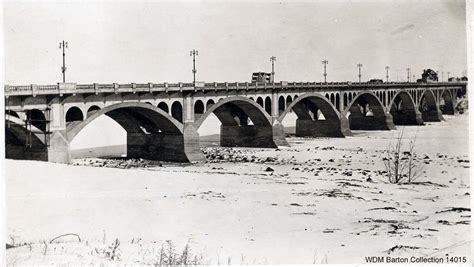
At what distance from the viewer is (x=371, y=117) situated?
70.5 m

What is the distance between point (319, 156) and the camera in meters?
40.9

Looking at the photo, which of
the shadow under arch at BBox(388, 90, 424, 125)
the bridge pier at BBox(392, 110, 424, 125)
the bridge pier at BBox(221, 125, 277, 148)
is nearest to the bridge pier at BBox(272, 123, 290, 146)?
the bridge pier at BBox(221, 125, 277, 148)

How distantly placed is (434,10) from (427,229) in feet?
32.2

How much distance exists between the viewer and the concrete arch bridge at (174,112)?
27.6 metres

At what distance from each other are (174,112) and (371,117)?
38.1m

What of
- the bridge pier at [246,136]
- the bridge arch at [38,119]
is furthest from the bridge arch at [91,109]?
the bridge pier at [246,136]

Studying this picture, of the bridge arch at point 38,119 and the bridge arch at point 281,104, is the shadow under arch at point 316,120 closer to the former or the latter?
the bridge arch at point 281,104

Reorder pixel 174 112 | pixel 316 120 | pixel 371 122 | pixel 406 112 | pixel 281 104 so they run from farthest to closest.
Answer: pixel 406 112
pixel 371 122
pixel 316 120
pixel 281 104
pixel 174 112

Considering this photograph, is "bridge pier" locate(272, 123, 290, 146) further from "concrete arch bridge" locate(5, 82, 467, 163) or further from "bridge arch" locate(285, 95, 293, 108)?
"bridge arch" locate(285, 95, 293, 108)

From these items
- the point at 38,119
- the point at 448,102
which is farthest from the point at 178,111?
the point at 448,102

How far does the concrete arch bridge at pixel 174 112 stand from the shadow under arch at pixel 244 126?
96mm

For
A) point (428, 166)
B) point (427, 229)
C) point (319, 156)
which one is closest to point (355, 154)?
point (319, 156)

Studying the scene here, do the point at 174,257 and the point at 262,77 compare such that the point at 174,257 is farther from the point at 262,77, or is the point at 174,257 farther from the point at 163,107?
the point at 262,77

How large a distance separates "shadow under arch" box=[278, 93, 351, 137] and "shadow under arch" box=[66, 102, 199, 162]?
2323 cm
